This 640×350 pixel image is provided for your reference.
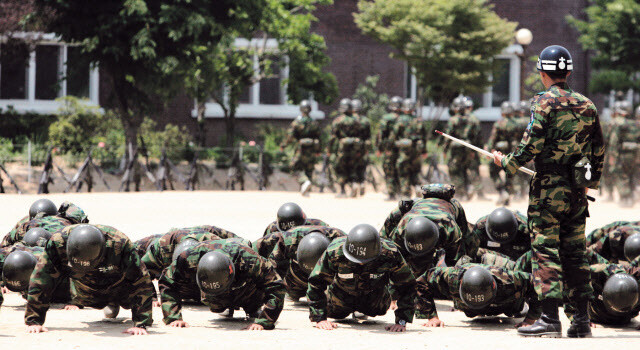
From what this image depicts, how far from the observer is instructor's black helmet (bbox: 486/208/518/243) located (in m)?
9.79

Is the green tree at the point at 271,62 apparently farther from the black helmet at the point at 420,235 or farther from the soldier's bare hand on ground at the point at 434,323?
the soldier's bare hand on ground at the point at 434,323

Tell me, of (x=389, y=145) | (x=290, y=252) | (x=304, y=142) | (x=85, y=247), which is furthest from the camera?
(x=304, y=142)

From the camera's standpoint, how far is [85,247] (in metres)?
7.81

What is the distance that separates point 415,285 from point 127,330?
240cm

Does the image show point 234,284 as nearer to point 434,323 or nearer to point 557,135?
point 434,323

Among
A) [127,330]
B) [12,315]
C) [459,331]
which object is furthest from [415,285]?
[12,315]

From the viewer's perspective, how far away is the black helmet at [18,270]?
8.93 metres

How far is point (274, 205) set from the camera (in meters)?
20.0

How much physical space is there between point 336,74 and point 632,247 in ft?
74.0

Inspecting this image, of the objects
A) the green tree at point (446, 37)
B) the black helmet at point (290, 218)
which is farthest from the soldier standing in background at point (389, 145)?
the black helmet at point (290, 218)

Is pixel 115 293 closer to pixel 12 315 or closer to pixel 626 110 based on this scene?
pixel 12 315

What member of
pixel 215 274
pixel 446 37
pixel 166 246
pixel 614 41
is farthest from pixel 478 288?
pixel 614 41

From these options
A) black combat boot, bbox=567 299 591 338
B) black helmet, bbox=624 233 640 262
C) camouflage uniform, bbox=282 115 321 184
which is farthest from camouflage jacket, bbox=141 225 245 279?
camouflage uniform, bbox=282 115 321 184

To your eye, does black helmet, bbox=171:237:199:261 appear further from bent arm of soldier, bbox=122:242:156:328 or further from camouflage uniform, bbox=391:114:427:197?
camouflage uniform, bbox=391:114:427:197
